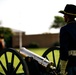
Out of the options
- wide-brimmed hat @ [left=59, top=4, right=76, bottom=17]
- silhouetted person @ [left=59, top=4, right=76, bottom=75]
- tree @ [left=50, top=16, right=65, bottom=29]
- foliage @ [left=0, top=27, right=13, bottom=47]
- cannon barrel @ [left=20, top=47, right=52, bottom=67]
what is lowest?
tree @ [left=50, top=16, right=65, bottom=29]

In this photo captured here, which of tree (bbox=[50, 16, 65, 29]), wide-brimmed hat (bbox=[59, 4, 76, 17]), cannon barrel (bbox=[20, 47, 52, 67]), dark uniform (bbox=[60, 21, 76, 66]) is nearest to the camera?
dark uniform (bbox=[60, 21, 76, 66])

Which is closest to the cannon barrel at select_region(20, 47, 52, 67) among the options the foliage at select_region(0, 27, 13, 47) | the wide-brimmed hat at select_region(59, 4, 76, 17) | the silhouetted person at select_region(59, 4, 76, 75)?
the silhouetted person at select_region(59, 4, 76, 75)

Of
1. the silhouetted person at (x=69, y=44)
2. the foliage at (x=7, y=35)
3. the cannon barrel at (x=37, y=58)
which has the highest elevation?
the silhouetted person at (x=69, y=44)

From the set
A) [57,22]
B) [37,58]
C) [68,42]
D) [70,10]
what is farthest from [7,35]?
[68,42]

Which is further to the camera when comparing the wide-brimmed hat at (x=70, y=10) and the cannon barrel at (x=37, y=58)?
the cannon barrel at (x=37, y=58)

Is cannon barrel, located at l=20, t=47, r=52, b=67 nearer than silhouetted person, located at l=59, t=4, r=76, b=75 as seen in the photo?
No

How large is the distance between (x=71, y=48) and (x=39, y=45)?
177 feet

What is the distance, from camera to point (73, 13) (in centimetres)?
563

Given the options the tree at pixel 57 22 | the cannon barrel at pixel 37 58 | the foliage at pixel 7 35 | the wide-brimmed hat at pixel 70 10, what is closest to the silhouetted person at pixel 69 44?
the wide-brimmed hat at pixel 70 10

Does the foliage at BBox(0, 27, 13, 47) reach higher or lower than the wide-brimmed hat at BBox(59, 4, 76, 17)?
lower

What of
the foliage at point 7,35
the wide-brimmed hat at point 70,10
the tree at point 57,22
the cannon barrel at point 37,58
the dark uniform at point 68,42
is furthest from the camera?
the tree at point 57,22

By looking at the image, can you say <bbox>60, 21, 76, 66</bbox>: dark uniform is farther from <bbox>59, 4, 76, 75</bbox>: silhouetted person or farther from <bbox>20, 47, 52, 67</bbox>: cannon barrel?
<bbox>20, 47, 52, 67</bbox>: cannon barrel

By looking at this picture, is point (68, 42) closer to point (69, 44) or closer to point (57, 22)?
point (69, 44)

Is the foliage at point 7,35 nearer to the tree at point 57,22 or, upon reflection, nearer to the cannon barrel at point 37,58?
the tree at point 57,22
